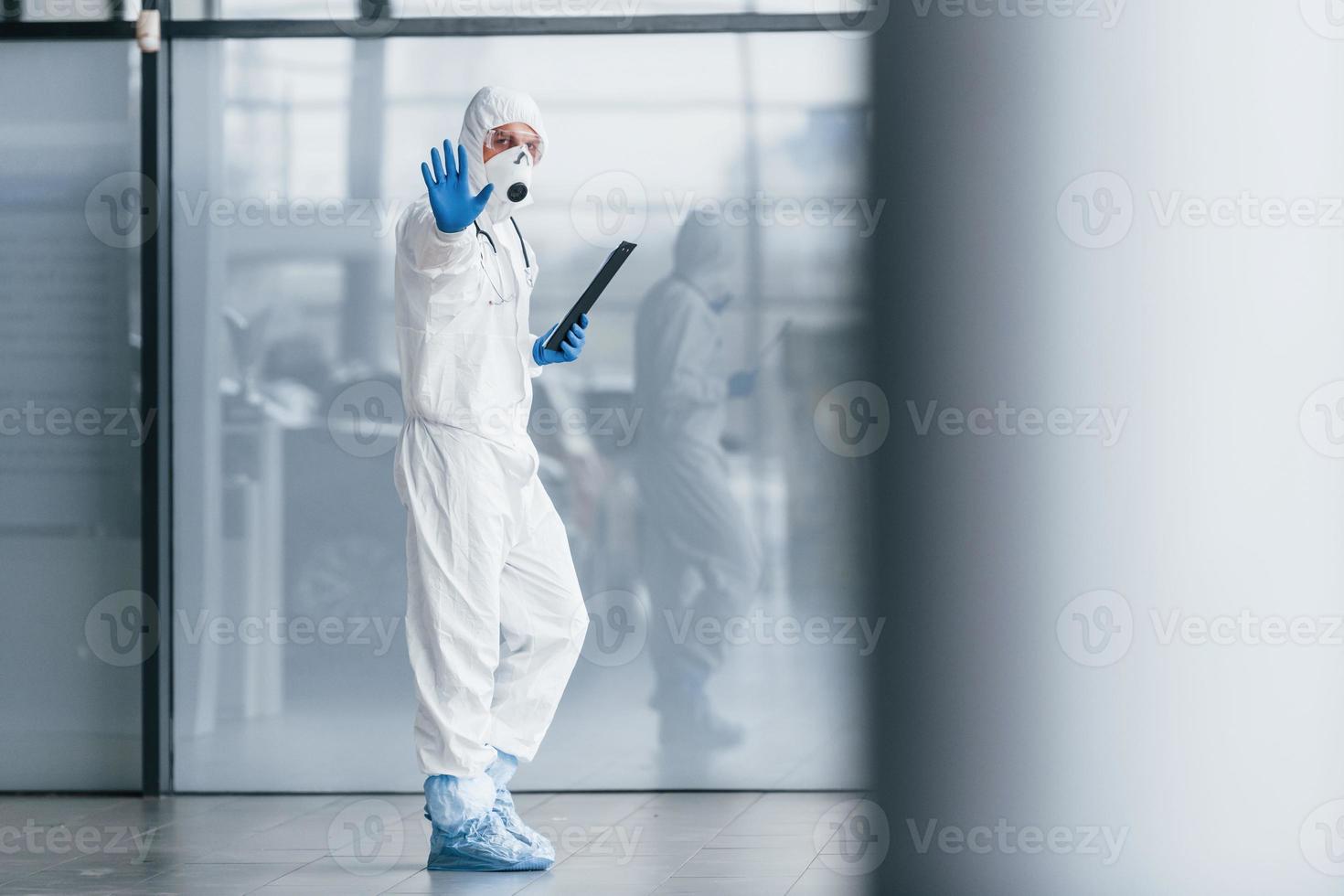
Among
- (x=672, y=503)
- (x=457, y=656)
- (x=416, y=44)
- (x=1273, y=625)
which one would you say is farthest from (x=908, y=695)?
(x=416, y=44)

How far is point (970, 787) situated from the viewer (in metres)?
1.04

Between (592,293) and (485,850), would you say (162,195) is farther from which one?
(485,850)

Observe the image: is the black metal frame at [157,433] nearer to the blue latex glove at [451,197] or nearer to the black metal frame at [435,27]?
the black metal frame at [435,27]

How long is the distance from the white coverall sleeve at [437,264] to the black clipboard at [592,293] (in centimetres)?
21

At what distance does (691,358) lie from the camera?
3.47 metres

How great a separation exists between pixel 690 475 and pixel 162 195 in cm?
140

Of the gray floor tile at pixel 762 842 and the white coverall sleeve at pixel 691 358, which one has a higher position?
the white coverall sleeve at pixel 691 358

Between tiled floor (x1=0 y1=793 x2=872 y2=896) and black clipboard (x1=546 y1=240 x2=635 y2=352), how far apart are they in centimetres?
97

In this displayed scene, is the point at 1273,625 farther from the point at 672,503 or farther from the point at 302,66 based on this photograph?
the point at 302,66

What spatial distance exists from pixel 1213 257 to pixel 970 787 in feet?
1.38

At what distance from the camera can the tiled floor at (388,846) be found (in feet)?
8.23

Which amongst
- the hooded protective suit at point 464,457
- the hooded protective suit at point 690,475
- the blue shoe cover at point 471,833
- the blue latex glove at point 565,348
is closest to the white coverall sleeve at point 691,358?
the hooded protective suit at point 690,475

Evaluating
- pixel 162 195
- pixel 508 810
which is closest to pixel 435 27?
pixel 162 195

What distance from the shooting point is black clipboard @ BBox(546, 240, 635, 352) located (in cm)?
270
